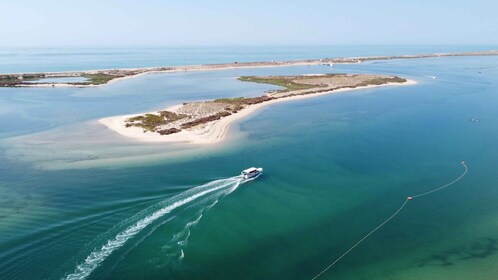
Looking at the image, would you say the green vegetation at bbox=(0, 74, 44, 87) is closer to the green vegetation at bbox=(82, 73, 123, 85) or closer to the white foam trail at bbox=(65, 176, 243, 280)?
the green vegetation at bbox=(82, 73, 123, 85)

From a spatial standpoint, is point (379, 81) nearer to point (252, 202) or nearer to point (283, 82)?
point (283, 82)

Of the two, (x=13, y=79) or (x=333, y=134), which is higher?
(x=13, y=79)

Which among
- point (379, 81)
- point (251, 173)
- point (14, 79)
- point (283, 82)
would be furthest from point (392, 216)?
point (14, 79)

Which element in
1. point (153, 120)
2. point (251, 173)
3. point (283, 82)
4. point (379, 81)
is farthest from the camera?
point (379, 81)

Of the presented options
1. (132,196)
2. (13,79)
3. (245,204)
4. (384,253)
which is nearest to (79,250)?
(132,196)

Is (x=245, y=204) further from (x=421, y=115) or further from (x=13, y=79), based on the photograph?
(x=13, y=79)

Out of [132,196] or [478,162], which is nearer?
[132,196]
